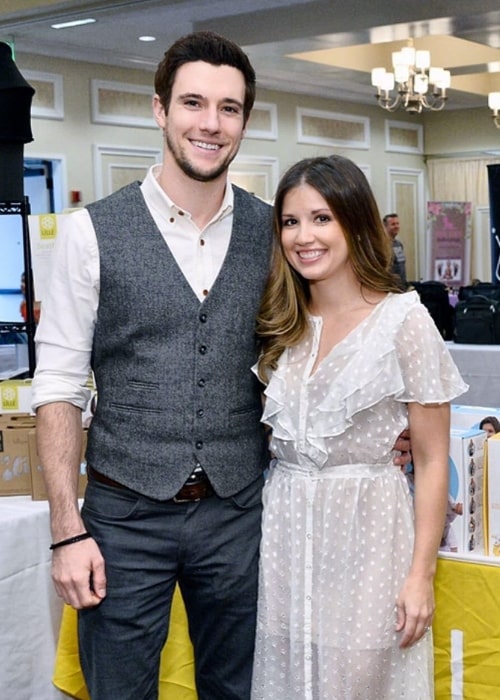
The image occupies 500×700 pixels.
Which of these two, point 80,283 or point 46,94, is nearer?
point 80,283

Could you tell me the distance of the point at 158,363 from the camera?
1.69 metres

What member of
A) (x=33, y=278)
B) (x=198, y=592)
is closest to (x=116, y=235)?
(x=198, y=592)

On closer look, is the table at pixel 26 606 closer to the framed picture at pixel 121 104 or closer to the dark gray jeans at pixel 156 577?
the dark gray jeans at pixel 156 577

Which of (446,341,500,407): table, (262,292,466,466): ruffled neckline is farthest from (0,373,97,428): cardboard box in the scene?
(446,341,500,407): table

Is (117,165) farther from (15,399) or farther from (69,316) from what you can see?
(69,316)

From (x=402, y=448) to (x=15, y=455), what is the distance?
1.02 meters

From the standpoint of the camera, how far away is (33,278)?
2.88 metres

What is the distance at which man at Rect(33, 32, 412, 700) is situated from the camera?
66.4 inches

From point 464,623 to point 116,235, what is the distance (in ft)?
3.37

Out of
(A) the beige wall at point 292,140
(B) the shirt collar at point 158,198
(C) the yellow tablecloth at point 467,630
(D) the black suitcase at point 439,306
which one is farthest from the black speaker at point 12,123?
(A) the beige wall at point 292,140

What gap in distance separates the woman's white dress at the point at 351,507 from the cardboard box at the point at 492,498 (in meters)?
0.28

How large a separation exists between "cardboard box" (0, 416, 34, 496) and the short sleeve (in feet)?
3.39

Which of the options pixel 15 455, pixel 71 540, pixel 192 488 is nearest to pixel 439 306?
pixel 15 455

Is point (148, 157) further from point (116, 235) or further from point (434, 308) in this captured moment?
point (116, 235)
